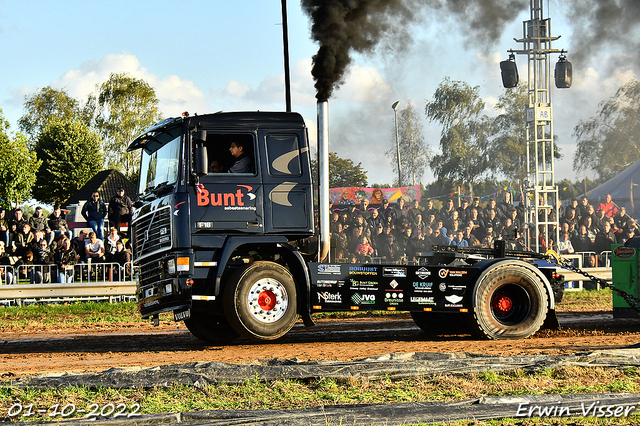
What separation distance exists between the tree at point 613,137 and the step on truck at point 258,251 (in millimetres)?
44678

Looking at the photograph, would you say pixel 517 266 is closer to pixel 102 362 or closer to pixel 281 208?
pixel 281 208

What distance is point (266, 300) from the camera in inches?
364

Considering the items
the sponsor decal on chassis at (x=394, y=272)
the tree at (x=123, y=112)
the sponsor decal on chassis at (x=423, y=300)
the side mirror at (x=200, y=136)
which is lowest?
the sponsor decal on chassis at (x=423, y=300)

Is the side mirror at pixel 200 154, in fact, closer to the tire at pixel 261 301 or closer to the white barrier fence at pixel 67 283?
the tire at pixel 261 301

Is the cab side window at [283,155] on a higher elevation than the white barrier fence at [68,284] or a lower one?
higher

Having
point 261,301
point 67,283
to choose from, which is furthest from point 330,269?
point 67,283

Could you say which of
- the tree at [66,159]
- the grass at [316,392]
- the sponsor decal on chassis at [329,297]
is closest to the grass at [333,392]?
the grass at [316,392]

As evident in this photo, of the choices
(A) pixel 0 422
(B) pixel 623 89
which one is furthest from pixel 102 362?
(B) pixel 623 89

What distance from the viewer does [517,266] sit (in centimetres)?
1024

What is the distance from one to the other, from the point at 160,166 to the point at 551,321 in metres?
6.44

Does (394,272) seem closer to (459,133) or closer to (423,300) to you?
(423,300)

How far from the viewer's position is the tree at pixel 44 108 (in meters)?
57.0

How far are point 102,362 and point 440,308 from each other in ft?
15.6

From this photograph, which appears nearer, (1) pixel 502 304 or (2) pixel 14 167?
(1) pixel 502 304
